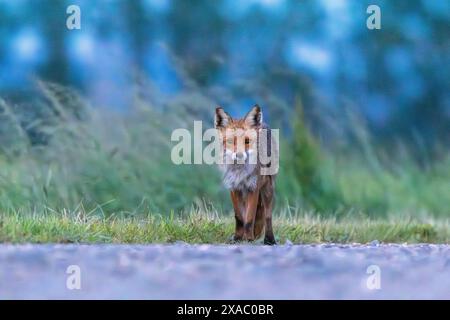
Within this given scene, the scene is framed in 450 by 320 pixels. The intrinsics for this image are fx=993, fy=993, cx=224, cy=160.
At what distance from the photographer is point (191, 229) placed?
8.55 metres

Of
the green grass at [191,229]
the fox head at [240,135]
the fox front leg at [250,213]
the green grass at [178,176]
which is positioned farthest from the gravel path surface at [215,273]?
the green grass at [178,176]

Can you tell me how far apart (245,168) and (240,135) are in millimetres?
283

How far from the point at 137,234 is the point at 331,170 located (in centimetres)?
347

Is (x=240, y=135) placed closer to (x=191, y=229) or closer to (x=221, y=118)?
(x=221, y=118)

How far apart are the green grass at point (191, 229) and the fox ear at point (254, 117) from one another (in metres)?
1.00

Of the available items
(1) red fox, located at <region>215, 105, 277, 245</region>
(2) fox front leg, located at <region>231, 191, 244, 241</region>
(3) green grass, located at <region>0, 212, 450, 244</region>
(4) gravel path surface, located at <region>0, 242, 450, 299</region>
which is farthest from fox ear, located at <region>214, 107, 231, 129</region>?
(4) gravel path surface, located at <region>0, 242, 450, 299</region>

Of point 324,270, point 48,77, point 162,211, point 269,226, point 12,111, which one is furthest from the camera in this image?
point 48,77

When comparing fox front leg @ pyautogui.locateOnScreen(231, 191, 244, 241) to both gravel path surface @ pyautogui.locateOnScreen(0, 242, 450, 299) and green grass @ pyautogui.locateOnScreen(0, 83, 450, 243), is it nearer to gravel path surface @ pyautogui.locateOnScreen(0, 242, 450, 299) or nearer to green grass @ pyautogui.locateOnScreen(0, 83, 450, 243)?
green grass @ pyautogui.locateOnScreen(0, 83, 450, 243)

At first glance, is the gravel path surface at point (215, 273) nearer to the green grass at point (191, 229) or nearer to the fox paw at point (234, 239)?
the green grass at point (191, 229)

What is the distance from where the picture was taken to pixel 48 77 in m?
12.6

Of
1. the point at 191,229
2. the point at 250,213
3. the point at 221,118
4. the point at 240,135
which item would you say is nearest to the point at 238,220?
the point at 250,213
